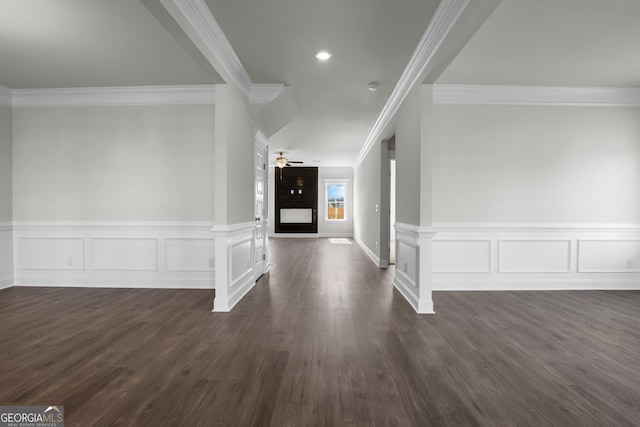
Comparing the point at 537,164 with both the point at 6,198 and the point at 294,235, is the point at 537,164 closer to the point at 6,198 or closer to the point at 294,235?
the point at 6,198

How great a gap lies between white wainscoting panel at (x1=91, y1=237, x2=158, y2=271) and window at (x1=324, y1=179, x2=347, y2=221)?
8253mm

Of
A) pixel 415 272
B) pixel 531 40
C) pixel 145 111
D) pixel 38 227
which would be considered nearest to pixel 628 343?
pixel 415 272

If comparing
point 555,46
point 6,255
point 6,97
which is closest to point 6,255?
point 6,255

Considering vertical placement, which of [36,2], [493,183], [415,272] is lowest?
[415,272]

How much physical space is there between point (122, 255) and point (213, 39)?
126 inches

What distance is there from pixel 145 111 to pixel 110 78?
0.53m

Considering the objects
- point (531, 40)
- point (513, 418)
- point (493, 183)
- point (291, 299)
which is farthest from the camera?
point (493, 183)

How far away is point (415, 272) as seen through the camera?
11.4 feet

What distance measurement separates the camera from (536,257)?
4.25m

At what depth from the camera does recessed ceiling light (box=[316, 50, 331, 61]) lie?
3182 mm

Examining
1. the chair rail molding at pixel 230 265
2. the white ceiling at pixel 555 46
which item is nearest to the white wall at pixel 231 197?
the chair rail molding at pixel 230 265

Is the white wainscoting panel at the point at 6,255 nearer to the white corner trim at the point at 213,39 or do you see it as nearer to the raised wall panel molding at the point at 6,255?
the raised wall panel molding at the point at 6,255

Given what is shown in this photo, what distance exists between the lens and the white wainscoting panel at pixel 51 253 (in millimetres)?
4316

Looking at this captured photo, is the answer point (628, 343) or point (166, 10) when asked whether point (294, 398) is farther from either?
point (628, 343)
